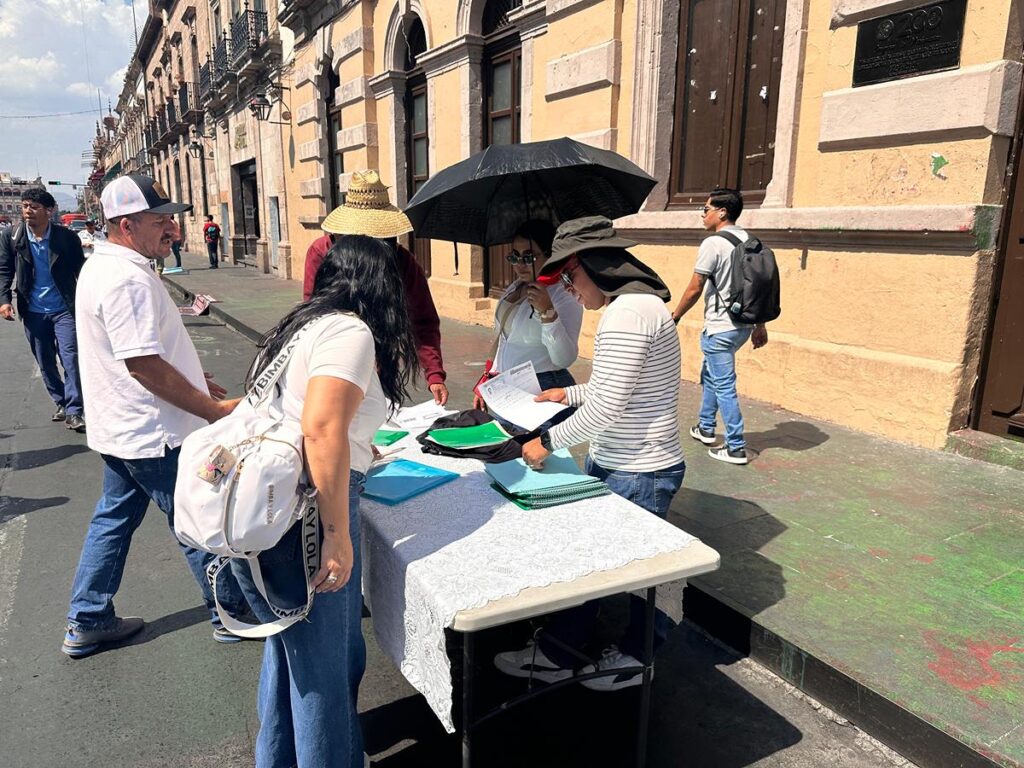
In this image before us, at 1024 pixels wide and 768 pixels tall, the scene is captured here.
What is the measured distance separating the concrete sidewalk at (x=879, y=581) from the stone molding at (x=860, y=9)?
9.99 feet

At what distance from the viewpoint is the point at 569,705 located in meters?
2.66

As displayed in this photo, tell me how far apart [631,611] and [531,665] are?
1.43ft

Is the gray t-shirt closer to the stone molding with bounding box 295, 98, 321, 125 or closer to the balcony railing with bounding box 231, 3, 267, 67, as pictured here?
the stone molding with bounding box 295, 98, 321, 125

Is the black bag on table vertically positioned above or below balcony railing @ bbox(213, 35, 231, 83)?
below

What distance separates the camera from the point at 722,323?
15.8 ft

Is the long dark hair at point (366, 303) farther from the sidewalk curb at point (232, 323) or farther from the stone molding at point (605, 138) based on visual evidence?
the sidewalk curb at point (232, 323)

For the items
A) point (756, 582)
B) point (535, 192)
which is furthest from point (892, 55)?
point (756, 582)

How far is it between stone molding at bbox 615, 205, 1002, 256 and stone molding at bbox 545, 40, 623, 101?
2.01 metres

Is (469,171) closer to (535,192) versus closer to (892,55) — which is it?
Answer: (535,192)

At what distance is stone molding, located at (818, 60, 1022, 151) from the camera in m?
4.46

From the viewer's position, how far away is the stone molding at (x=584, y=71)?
747 cm

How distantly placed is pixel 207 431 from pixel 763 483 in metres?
3.63

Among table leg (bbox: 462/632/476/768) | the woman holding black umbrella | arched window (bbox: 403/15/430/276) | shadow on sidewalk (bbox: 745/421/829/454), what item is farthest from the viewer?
arched window (bbox: 403/15/430/276)

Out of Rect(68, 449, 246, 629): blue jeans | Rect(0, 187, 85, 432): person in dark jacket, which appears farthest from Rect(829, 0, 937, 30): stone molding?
Rect(0, 187, 85, 432): person in dark jacket
